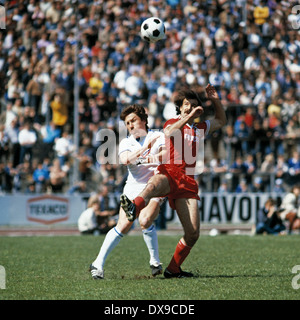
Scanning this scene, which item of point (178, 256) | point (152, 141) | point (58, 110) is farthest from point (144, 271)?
point (58, 110)

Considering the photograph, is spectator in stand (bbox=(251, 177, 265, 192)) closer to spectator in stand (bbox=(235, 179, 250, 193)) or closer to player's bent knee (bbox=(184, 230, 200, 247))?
spectator in stand (bbox=(235, 179, 250, 193))

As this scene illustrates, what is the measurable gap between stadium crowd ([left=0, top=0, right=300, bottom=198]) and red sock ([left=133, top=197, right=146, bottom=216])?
40.7 feet

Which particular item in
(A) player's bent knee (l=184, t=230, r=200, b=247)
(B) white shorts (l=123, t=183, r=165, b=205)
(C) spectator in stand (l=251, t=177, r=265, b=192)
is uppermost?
(B) white shorts (l=123, t=183, r=165, b=205)

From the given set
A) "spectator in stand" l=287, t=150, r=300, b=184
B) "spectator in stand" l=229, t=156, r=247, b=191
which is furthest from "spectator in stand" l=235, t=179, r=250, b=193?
"spectator in stand" l=287, t=150, r=300, b=184

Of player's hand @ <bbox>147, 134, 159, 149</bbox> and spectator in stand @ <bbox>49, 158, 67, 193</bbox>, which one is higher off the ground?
player's hand @ <bbox>147, 134, 159, 149</bbox>

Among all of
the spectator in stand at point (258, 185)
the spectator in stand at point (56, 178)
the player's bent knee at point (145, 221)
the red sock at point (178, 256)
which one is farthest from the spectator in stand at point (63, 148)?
the red sock at point (178, 256)

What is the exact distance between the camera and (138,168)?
908 cm

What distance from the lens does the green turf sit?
725cm

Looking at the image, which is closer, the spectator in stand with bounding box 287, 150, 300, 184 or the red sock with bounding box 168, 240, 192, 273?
the red sock with bounding box 168, 240, 192, 273

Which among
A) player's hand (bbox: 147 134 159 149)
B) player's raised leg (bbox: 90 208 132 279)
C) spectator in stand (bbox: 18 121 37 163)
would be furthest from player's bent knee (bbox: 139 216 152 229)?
spectator in stand (bbox: 18 121 37 163)

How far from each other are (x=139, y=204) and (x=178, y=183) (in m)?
0.69

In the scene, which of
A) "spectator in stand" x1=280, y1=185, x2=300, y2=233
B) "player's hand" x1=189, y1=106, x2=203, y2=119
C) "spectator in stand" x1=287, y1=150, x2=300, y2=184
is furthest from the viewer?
"spectator in stand" x1=287, y1=150, x2=300, y2=184

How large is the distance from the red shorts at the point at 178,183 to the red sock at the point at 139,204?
526mm

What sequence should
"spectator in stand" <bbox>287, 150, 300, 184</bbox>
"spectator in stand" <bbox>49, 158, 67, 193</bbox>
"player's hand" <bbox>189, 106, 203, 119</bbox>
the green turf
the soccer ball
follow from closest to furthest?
the green turf, "player's hand" <bbox>189, 106, 203, 119</bbox>, the soccer ball, "spectator in stand" <bbox>287, 150, 300, 184</bbox>, "spectator in stand" <bbox>49, 158, 67, 193</bbox>
